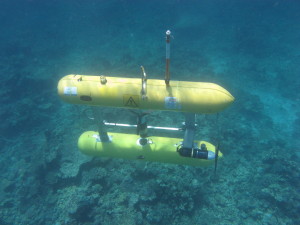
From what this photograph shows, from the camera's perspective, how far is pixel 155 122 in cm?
977

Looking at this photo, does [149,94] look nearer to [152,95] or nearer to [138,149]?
[152,95]

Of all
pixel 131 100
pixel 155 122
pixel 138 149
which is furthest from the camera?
pixel 155 122

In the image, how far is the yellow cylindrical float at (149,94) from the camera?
16.4ft

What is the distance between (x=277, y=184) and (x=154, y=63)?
10.0 metres

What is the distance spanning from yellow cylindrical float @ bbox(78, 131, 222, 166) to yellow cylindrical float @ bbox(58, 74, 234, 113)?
7.28 ft

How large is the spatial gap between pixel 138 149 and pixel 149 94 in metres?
2.67

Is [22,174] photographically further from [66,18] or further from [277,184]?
[66,18]

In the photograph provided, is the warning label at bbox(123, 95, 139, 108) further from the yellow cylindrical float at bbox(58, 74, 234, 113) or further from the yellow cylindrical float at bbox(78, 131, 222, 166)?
the yellow cylindrical float at bbox(78, 131, 222, 166)

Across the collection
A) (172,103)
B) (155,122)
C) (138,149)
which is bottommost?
(138,149)

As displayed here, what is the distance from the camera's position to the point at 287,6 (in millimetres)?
23594

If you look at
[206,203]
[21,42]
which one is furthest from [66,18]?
[206,203]

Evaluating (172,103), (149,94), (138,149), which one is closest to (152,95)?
(149,94)

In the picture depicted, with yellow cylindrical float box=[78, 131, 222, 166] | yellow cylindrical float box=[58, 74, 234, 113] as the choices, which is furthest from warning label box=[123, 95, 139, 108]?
yellow cylindrical float box=[78, 131, 222, 166]

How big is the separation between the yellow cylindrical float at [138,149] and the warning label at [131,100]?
230cm
